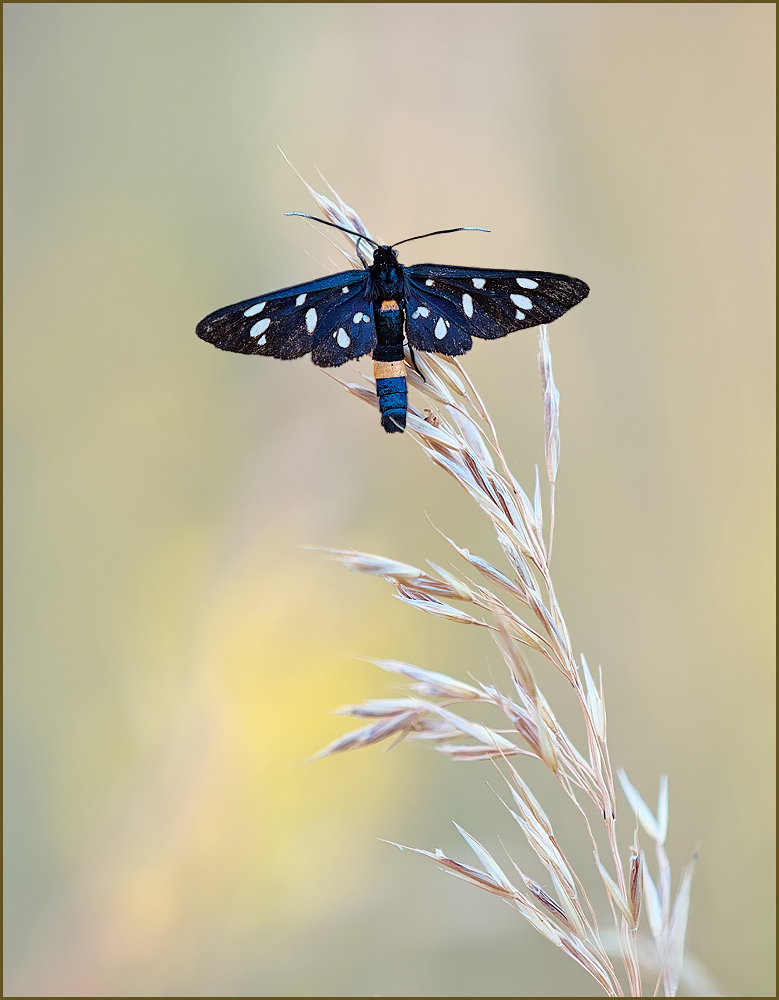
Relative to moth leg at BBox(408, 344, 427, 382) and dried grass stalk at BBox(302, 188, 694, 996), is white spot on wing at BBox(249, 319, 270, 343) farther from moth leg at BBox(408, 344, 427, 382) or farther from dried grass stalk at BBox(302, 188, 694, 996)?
dried grass stalk at BBox(302, 188, 694, 996)

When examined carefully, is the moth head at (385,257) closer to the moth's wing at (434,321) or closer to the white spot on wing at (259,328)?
the moth's wing at (434,321)

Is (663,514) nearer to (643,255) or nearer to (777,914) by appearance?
(643,255)

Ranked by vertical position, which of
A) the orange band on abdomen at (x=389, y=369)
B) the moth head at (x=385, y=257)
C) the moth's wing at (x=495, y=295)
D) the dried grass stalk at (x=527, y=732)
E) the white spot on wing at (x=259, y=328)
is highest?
the moth head at (x=385, y=257)

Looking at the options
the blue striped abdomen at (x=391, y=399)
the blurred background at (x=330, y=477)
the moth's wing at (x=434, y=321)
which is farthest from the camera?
the blurred background at (x=330, y=477)

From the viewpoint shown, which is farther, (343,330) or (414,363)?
(343,330)

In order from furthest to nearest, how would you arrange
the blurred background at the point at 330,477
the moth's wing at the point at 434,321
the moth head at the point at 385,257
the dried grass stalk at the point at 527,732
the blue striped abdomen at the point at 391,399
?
1. the blurred background at the point at 330,477
2. the moth head at the point at 385,257
3. the moth's wing at the point at 434,321
4. the blue striped abdomen at the point at 391,399
5. the dried grass stalk at the point at 527,732

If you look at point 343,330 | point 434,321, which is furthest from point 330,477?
point 434,321

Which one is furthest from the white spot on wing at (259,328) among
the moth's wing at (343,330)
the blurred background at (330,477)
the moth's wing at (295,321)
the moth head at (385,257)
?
the blurred background at (330,477)

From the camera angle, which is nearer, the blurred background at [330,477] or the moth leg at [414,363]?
the moth leg at [414,363]

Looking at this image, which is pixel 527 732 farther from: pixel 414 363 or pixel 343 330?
pixel 343 330
